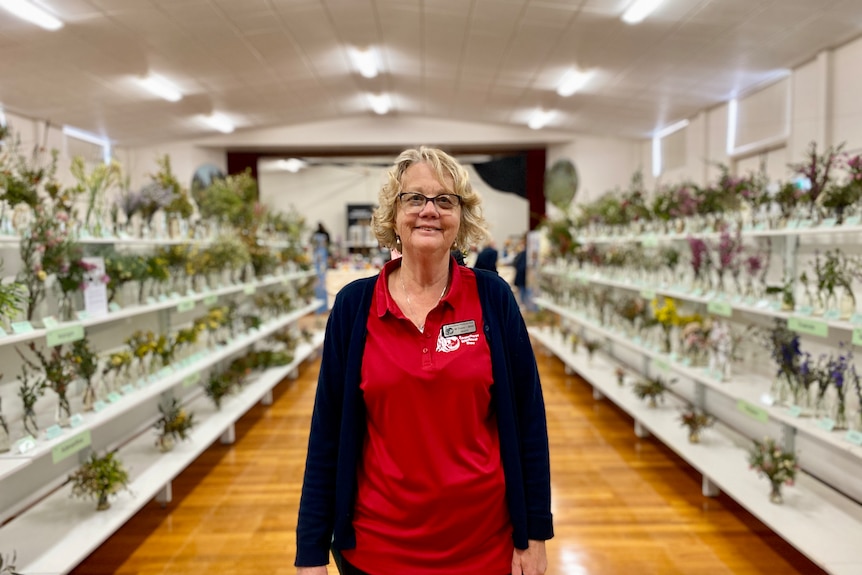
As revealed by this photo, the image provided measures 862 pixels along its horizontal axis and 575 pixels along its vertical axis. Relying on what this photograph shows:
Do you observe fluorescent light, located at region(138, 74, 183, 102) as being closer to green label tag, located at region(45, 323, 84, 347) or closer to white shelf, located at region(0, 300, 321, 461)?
white shelf, located at region(0, 300, 321, 461)

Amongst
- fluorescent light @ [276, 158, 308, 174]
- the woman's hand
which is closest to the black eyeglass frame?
the woman's hand

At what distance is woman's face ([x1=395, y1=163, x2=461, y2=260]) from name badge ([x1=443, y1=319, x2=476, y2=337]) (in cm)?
18

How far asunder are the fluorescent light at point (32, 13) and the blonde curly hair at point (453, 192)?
380cm

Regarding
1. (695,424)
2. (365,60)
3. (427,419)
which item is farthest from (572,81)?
(427,419)

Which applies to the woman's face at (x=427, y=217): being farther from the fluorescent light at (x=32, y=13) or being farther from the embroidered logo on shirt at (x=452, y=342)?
the fluorescent light at (x=32, y=13)

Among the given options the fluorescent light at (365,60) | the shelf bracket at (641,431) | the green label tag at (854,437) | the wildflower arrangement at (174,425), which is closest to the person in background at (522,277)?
the fluorescent light at (365,60)

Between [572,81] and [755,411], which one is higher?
[572,81]

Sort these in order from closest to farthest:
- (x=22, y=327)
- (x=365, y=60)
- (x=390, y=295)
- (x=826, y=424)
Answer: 1. (x=390, y=295)
2. (x=22, y=327)
3. (x=826, y=424)
4. (x=365, y=60)

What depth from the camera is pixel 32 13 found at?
4664 millimetres

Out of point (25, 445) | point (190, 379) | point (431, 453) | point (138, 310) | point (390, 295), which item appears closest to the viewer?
point (431, 453)

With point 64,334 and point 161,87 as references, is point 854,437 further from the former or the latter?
point 161,87

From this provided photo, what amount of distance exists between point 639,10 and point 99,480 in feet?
17.3

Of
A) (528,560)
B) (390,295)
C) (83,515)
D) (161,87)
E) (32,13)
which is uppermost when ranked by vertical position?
(161,87)

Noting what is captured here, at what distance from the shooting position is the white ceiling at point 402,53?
Answer: 4840 millimetres
